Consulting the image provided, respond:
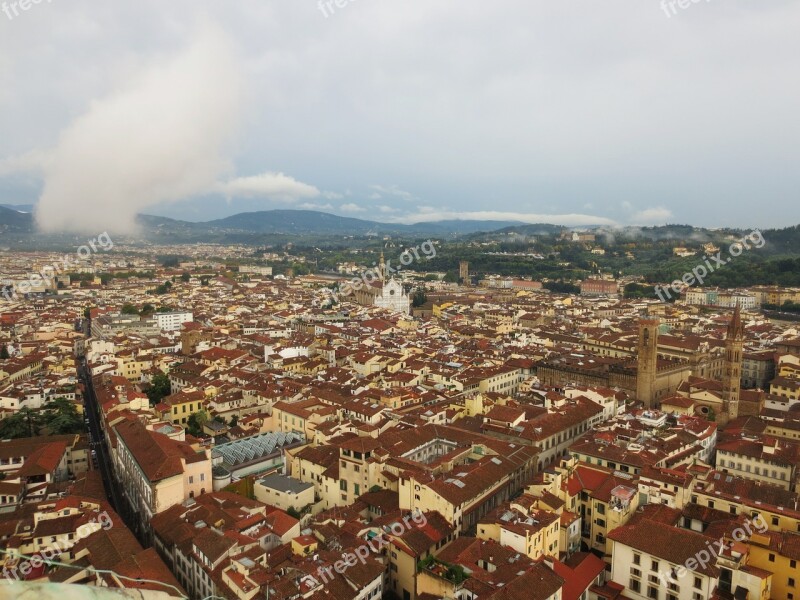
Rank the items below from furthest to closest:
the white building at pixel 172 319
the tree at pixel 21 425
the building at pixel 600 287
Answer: the building at pixel 600 287, the white building at pixel 172 319, the tree at pixel 21 425

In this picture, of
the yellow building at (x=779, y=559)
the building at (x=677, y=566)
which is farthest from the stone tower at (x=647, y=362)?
the building at (x=677, y=566)

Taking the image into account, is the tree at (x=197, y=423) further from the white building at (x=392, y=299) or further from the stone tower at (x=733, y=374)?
the white building at (x=392, y=299)

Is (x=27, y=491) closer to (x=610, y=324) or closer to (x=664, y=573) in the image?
(x=664, y=573)

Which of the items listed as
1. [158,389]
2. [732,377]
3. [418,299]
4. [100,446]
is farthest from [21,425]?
[418,299]

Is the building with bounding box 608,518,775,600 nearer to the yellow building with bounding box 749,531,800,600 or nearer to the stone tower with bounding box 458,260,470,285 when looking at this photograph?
the yellow building with bounding box 749,531,800,600

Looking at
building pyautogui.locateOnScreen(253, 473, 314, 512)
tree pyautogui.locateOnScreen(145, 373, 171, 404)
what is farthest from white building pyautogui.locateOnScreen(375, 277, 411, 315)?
building pyautogui.locateOnScreen(253, 473, 314, 512)

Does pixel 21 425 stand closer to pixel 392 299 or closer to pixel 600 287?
pixel 392 299

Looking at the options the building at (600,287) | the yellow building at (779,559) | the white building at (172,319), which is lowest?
the building at (600,287)
